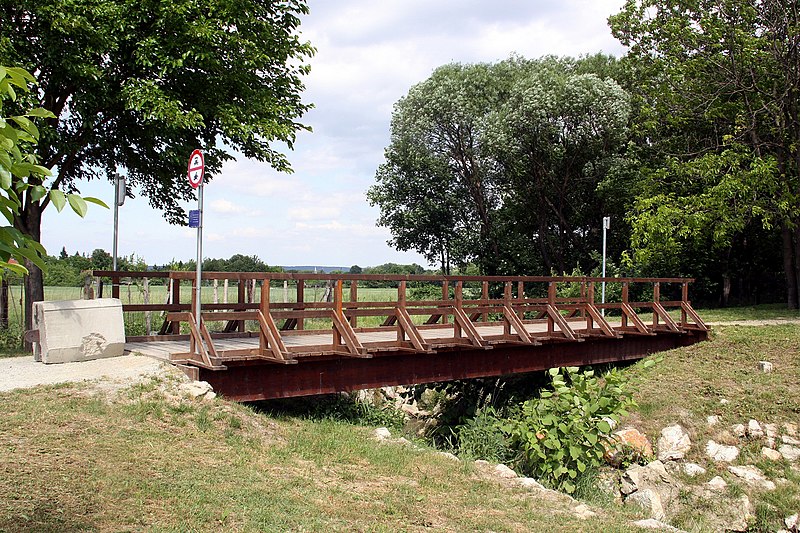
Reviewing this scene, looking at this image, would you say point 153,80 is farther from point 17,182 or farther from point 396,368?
point 17,182

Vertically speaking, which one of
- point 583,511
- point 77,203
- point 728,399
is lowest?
point 583,511

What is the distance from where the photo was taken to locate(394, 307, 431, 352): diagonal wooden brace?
11.5 metres

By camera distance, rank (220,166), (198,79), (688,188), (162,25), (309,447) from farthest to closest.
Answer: (688,188), (220,166), (198,79), (162,25), (309,447)

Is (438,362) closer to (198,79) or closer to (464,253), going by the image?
(198,79)

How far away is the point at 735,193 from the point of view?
73.1 feet

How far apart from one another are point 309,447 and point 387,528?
2.71 m

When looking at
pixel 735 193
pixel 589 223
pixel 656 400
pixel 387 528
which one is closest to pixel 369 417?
pixel 387 528

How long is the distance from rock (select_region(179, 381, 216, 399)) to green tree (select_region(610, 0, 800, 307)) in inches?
680

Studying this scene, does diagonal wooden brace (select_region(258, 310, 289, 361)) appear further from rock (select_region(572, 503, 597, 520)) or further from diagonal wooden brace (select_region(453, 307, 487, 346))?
rock (select_region(572, 503, 597, 520))

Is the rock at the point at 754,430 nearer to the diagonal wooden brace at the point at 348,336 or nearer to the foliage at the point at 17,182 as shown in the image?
the diagonal wooden brace at the point at 348,336

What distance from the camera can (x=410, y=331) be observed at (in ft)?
37.9

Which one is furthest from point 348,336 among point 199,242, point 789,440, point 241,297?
point 789,440

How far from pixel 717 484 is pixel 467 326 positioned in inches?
193

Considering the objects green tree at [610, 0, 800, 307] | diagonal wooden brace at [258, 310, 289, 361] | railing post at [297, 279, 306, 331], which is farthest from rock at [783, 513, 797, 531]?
green tree at [610, 0, 800, 307]
